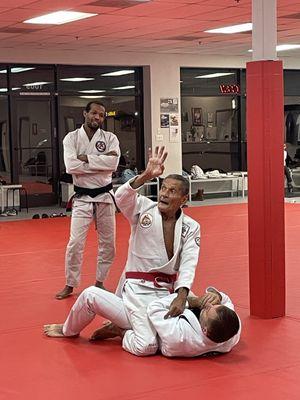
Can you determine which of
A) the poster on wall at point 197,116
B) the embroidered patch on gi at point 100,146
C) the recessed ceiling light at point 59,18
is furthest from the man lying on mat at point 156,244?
the poster on wall at point 197,116

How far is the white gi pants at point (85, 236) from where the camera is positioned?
646 centimetres

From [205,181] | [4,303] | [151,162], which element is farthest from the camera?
[205,181]

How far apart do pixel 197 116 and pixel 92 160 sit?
1110cm

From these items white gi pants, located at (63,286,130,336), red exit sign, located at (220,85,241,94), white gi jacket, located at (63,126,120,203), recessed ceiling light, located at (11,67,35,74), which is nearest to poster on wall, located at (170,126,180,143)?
red exit sign, located at (220,85,241,94)

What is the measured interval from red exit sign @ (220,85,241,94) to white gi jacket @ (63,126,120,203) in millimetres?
11107

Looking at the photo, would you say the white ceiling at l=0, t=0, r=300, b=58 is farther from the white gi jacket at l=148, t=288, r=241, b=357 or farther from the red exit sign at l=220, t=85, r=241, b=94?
the white gi jacket at l=148, t=288, r=241, b=357

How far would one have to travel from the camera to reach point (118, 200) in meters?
4.94

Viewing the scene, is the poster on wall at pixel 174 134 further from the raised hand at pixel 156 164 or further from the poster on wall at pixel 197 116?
the raised hand at pixel 156 164

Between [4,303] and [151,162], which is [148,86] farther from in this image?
[151,162]

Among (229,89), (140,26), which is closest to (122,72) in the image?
(229,89)

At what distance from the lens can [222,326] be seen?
434 cm

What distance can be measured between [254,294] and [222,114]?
1243 centimetres

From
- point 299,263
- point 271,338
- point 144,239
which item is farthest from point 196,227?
point 299,263

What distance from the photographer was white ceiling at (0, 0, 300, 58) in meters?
10.1
